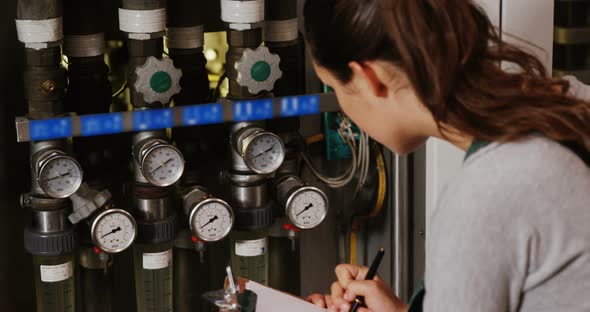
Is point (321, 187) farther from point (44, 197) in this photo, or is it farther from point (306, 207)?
point (44, 197)

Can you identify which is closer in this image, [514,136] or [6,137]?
[514,136]

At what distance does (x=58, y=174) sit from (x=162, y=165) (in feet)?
0.58

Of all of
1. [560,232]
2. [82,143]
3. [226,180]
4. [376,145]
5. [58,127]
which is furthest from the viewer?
[376,145]

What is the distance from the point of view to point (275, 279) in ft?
6.19

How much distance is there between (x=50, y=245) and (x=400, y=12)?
828 mm

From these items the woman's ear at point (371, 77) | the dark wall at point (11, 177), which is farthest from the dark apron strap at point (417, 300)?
the dark wall at point (11, 177)

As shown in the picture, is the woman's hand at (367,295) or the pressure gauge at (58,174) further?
the pressure gauge at (58,174)

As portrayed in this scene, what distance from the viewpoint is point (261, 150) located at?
173 cm

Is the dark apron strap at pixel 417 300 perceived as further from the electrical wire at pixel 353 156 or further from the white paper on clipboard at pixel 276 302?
the electrical wire at pixel 353 156

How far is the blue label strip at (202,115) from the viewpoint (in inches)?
64.3

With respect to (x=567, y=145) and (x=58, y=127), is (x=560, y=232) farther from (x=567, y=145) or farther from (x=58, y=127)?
(x=58, y=127)

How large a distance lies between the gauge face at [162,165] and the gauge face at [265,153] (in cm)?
13

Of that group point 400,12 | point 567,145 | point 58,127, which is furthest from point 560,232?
point 58,127

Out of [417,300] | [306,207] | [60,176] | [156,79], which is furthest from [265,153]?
[417,300]
